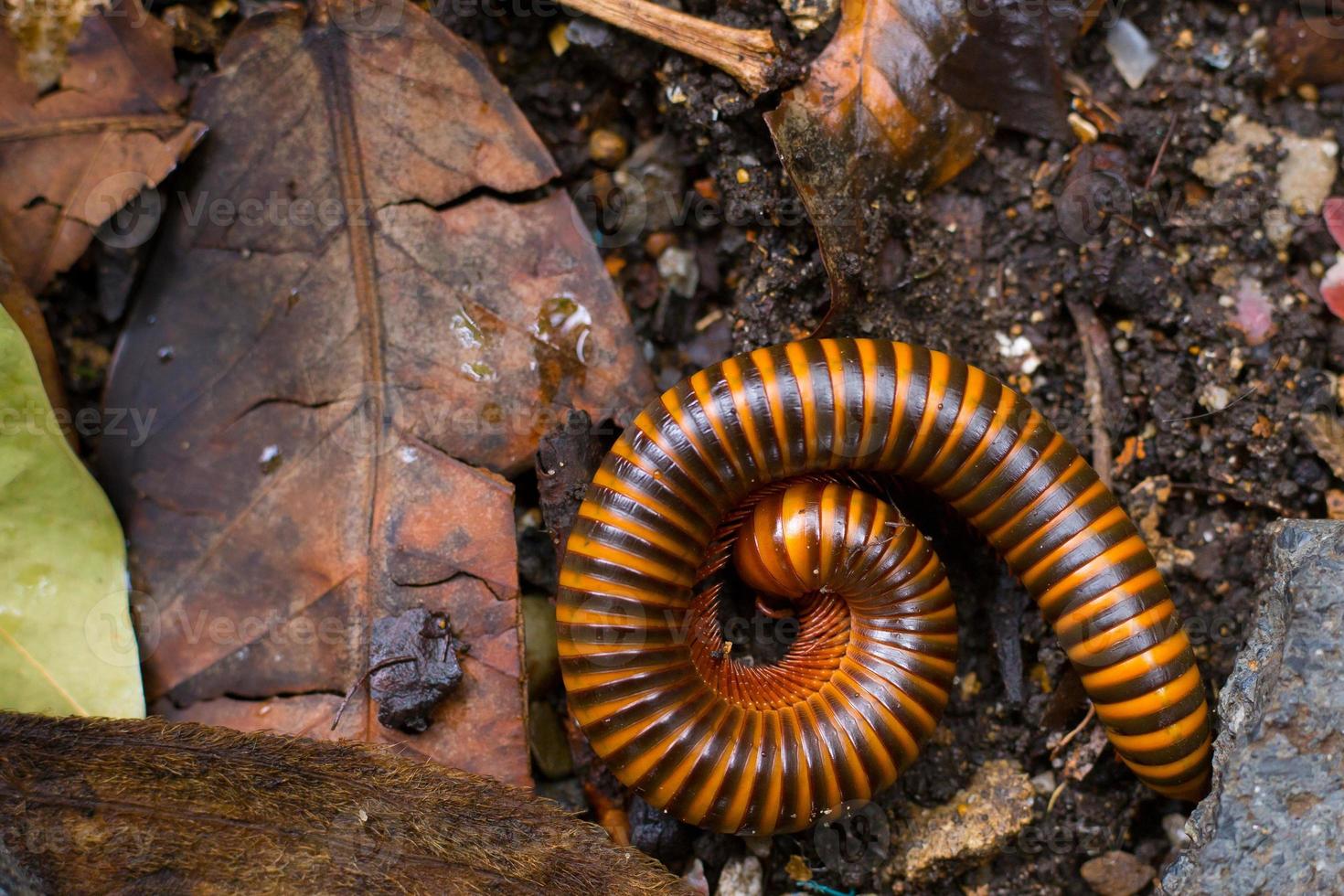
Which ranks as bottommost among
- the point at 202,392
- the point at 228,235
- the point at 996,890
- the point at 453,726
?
the point at 996,890

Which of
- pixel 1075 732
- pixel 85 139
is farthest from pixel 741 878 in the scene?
pixel 85 139

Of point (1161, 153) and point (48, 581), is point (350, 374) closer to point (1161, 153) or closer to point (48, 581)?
point (48, 581)

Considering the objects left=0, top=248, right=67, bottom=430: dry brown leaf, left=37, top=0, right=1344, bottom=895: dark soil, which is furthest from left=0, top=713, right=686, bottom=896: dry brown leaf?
left=0, top=248, right=67, bottom=430: dry brown leaf

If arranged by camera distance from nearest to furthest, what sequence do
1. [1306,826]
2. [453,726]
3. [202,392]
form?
1. [1306,826]
2. [453,726]
3. [202,392]

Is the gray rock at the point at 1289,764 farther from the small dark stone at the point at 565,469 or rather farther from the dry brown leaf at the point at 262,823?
the small dark stone at the point at 565,469

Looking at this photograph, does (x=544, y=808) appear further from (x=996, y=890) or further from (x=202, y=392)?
(x=202, y=392)

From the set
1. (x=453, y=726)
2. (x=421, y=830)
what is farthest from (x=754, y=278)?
(x=421, y=830)
